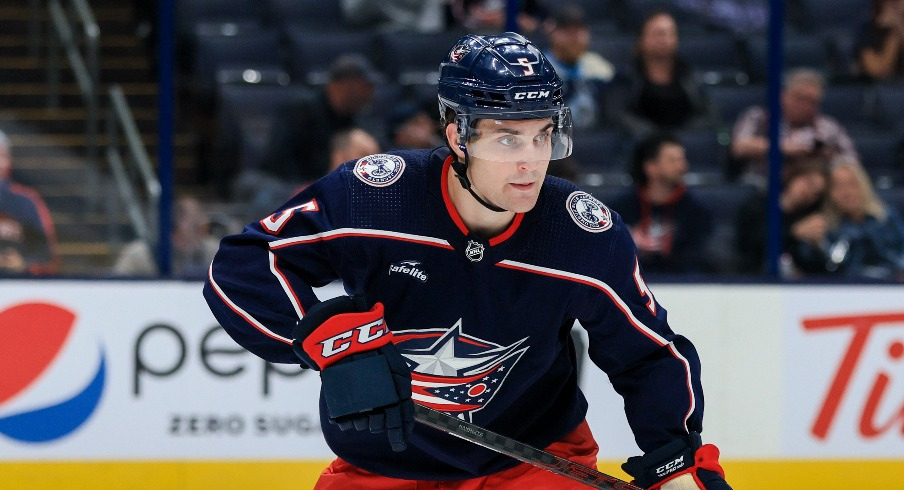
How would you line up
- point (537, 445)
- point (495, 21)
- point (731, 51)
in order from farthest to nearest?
point (731, 51) → point (495, 21) → point (537, 445)

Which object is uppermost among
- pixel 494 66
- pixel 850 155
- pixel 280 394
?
pixel 494 66

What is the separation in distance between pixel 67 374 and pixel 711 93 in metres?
2.70

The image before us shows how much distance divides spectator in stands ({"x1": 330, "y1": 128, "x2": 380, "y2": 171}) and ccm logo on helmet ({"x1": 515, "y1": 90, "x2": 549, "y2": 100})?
2149 mm

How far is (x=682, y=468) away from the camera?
2.44 m

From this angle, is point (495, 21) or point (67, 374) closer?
point (67, 374)

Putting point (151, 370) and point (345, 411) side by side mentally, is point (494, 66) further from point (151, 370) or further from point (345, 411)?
point (151, 370)

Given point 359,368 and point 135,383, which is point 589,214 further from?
point 135,383

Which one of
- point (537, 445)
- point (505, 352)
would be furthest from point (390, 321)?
point (537, 445)

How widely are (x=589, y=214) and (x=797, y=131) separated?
2.92 metres

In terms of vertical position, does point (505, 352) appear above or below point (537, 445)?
above

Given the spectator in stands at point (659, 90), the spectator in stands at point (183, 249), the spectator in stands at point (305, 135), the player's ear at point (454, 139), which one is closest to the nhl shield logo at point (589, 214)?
the player's ear at point (454, 139)

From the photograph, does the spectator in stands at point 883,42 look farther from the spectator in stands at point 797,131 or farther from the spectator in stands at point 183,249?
the spectator in stands at point 183,249

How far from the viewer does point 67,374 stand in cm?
413

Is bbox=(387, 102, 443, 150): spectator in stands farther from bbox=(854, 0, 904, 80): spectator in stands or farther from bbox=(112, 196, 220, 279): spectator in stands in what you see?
bbox=(854, 0, 904, 80): spectator in stands
